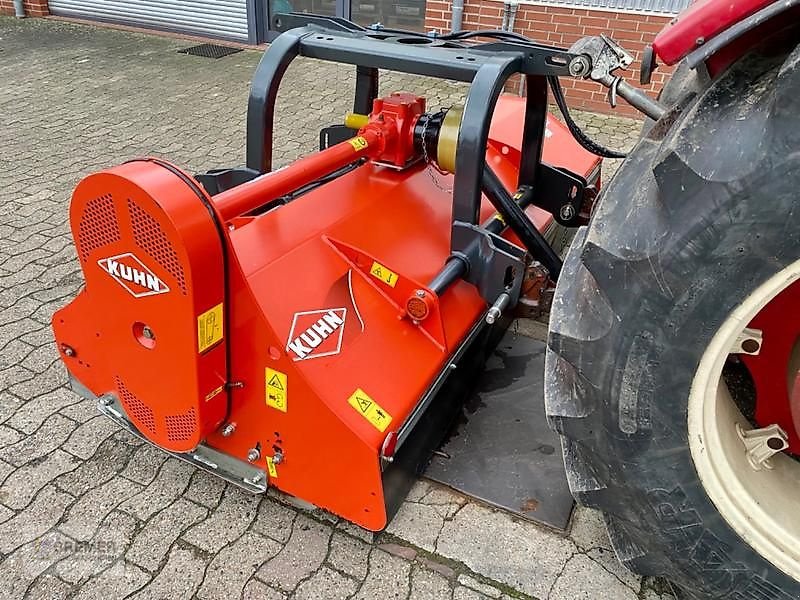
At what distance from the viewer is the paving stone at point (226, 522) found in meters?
1.92

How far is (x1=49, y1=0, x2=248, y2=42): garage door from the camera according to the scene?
7.32 metres

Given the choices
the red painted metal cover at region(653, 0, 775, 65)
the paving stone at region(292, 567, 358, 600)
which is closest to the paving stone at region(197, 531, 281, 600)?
the paving stone at region(292, 567, 358, 600)

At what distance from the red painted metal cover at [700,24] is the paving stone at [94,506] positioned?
1.89 metres

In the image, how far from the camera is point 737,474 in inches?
55.3

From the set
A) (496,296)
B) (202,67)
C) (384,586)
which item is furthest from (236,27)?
(384,586)

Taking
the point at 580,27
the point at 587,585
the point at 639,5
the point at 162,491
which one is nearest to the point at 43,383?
the point at 162,491

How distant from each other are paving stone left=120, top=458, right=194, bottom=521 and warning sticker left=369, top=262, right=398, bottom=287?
88 cm

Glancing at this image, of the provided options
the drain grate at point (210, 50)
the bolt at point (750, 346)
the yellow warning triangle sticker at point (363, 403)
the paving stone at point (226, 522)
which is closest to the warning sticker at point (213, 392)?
the yellow warning triangle sticker at point (363, 403)

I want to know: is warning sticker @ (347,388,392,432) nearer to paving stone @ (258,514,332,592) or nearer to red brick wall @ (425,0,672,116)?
paving stone @ (258,514,332,592)

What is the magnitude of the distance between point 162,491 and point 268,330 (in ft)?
2.47

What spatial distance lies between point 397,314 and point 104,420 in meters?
1.13

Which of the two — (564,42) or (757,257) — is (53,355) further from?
(564,42)

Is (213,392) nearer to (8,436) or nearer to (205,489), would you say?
(205,489)

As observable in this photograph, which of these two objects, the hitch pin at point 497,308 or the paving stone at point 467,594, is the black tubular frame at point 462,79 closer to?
the hitch pin at point 497,308
